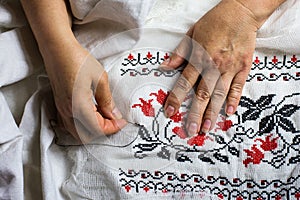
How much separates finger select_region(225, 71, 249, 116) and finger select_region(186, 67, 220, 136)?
3cm

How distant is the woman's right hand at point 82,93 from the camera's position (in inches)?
36.7

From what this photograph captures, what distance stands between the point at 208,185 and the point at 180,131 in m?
0.10

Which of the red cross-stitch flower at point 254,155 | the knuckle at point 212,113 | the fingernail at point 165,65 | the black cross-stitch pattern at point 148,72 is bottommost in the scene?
the red cross-stitch flower at point 254,155

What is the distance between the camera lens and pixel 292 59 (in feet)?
3.10

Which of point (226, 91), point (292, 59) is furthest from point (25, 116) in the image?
point (292, 59)

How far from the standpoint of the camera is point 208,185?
0.92 m

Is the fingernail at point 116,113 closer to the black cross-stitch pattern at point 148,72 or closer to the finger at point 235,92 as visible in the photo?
the black cross-stitch pattern at point 148,72

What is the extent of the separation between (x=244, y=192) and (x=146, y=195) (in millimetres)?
157

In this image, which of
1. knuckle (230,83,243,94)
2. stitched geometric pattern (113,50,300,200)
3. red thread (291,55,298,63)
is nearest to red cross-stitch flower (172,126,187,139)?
stitched geometric pattern (113,50,300,200)

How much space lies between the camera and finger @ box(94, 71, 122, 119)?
93 centimetres

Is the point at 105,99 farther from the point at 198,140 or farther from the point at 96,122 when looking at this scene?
the point at 198,140

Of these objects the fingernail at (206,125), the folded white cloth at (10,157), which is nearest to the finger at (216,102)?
the fingernail at (206,125)

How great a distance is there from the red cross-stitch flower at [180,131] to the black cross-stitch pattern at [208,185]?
61 millimetres

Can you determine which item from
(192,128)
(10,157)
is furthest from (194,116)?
(10,157)
